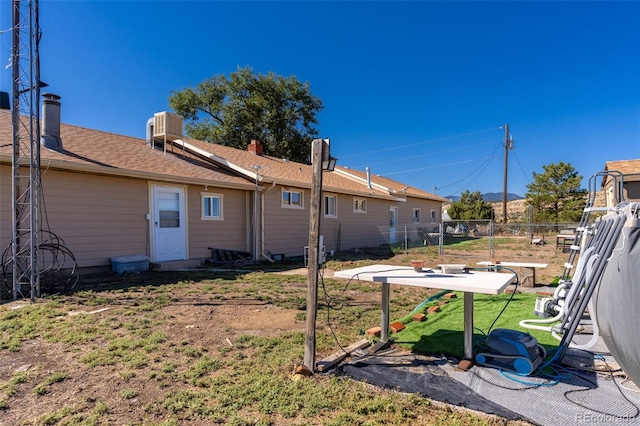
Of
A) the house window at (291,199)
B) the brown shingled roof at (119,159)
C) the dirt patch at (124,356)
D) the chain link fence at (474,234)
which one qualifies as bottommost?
the dirt patch at (124,356)

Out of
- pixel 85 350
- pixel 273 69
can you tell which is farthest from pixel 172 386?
pixel 273 69

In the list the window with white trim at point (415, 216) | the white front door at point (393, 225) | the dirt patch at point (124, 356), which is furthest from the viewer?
the window with white trim at point (415, 216)

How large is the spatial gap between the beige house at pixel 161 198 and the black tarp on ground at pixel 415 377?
7.39 meters

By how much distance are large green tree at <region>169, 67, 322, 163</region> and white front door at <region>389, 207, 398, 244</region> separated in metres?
8.64

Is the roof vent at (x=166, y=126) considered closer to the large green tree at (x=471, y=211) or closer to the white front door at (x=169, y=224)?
the white front door at (x=169, y=224)

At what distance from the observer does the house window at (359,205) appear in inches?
652

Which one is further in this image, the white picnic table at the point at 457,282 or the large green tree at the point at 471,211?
the large green tree at the point at 471,211

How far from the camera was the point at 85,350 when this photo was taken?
3.78 metres

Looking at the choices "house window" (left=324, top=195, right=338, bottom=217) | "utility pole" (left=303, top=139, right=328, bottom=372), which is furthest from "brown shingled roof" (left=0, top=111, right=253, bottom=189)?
"utility pole" (left=303, top=139, right=328, bottom=372)

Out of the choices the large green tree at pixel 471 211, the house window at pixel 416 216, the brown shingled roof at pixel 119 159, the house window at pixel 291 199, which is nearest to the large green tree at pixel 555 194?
the large green tree at pixel 471 211

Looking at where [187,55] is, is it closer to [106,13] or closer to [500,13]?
[106,13]

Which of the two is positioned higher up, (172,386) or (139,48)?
(139,48)

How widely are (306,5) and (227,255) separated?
981 centimetres

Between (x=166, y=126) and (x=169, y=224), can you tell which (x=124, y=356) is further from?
(x=166, y=126)
